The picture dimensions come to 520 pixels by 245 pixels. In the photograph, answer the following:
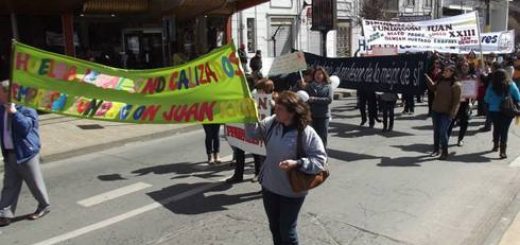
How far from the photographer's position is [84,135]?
1197 centimetres

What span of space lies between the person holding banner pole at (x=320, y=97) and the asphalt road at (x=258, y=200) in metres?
0.79

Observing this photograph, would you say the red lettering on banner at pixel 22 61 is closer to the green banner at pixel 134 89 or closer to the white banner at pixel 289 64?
the green banner at pixel 134 89

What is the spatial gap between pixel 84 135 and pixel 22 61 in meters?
6.90

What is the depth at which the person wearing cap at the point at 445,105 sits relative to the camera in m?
9.34

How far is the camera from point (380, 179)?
811 centimetres

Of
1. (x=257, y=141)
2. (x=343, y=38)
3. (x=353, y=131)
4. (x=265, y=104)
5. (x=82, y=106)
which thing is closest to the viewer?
(x=82, y=106)

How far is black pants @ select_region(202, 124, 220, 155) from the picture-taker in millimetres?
9047

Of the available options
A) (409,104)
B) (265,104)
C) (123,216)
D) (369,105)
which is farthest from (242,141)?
(409,104)

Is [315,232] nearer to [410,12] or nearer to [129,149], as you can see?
[129,149]

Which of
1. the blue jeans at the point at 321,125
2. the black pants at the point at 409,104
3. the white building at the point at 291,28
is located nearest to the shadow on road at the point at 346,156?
the blue jeans at the point at 321,125

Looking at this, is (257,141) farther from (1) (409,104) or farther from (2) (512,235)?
(1) (409,104)

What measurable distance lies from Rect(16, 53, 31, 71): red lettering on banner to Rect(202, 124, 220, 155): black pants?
13.2 feet

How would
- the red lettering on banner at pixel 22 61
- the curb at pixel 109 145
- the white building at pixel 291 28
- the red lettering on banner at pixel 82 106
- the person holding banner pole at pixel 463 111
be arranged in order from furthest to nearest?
the white building at pixel 291 28 < the person holding banner pole at pixel 463 111 < the curb at pixel 109 145 < the red lettering on banner at pixel 82 106 < the red lettering on banner at pixel 22 61

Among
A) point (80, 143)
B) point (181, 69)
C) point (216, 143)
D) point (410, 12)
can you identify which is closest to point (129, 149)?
point (80, 143)
